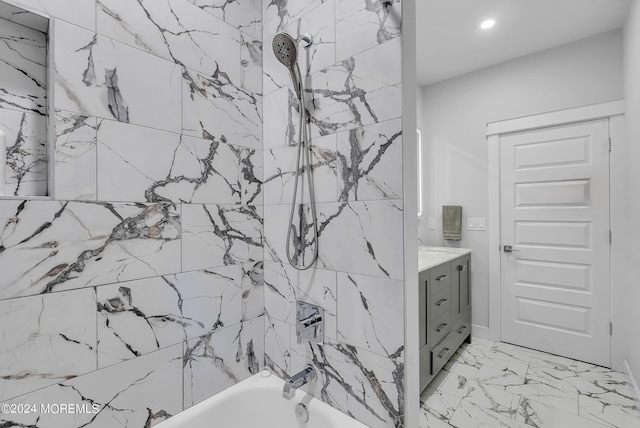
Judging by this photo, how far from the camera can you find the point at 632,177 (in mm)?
2059

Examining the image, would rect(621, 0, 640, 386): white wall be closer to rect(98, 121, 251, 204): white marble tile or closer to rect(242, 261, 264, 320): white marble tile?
rect(242, 261, 264, 320): white marble tile

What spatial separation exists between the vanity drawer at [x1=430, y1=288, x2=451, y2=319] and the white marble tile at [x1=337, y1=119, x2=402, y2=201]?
1.33m

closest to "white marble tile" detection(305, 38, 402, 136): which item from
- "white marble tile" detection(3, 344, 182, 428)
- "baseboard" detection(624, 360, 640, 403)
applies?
"white marble tile" detection(3, 344, 182, 428)

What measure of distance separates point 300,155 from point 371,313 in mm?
799

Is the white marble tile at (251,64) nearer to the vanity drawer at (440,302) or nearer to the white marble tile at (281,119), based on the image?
the white marble tile at (281,119)

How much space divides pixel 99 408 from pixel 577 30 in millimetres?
3995

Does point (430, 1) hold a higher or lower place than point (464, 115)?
higher

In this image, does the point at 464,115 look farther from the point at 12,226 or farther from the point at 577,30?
the point at 12,226

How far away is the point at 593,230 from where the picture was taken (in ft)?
8.23

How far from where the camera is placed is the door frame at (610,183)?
7.83 feet

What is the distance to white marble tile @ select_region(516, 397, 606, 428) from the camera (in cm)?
181

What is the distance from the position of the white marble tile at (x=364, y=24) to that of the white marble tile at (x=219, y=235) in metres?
0.89

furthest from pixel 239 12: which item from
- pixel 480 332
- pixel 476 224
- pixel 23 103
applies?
pixel 480 332

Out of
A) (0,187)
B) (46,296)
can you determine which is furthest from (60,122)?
(46,296)
